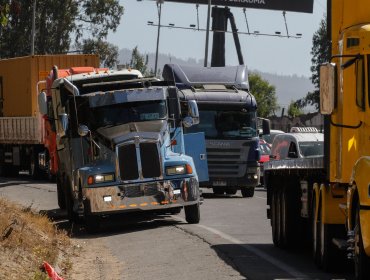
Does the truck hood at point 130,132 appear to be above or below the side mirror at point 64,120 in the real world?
below

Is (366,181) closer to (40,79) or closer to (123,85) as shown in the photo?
(123,85)

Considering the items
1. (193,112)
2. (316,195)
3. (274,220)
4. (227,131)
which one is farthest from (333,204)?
(227,131)

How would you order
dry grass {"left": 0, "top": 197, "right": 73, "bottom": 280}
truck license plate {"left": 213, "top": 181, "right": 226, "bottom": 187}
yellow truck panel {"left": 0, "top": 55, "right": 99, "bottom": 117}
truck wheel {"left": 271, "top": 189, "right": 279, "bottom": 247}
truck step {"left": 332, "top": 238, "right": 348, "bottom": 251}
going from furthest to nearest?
1. yellow truck panel {"left": 0, "top": 55, "right": 99, "bottom": 117}
2. truck license plate {"left": 213, "top": 181, "right": 226, "bottom": 187}
3. truck wheel {"left": 271, "top": 189, "right": 279, "bottom": 247}
4. dry grass {"left": 0, "top": 197, "right": 73, "bottom": 280}
5. truck step {"left": 332, "top": 238, "right": 348, "bottom": 251}

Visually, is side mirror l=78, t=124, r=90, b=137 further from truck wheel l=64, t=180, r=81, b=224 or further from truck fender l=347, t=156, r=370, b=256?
truck fender l=347, t=156, r=370, b=256

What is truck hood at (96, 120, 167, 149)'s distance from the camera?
75.9 feet

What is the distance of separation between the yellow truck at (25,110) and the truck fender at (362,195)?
93.3ft

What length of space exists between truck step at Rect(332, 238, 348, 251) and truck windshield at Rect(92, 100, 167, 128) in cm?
943

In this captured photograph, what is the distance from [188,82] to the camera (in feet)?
113

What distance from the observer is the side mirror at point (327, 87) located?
43.9ft

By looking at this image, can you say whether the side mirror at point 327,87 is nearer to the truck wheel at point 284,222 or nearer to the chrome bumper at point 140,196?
the truck wheel at point 284,222

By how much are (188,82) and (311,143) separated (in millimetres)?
3808

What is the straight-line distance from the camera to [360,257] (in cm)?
1292

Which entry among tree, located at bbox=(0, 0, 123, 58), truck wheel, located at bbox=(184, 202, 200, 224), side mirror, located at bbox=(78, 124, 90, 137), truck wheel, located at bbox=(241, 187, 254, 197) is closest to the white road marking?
truck wheel, located at bbox=(184, 202, 200, 224)

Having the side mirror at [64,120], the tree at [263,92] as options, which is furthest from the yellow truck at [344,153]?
the tree at [263,92]
